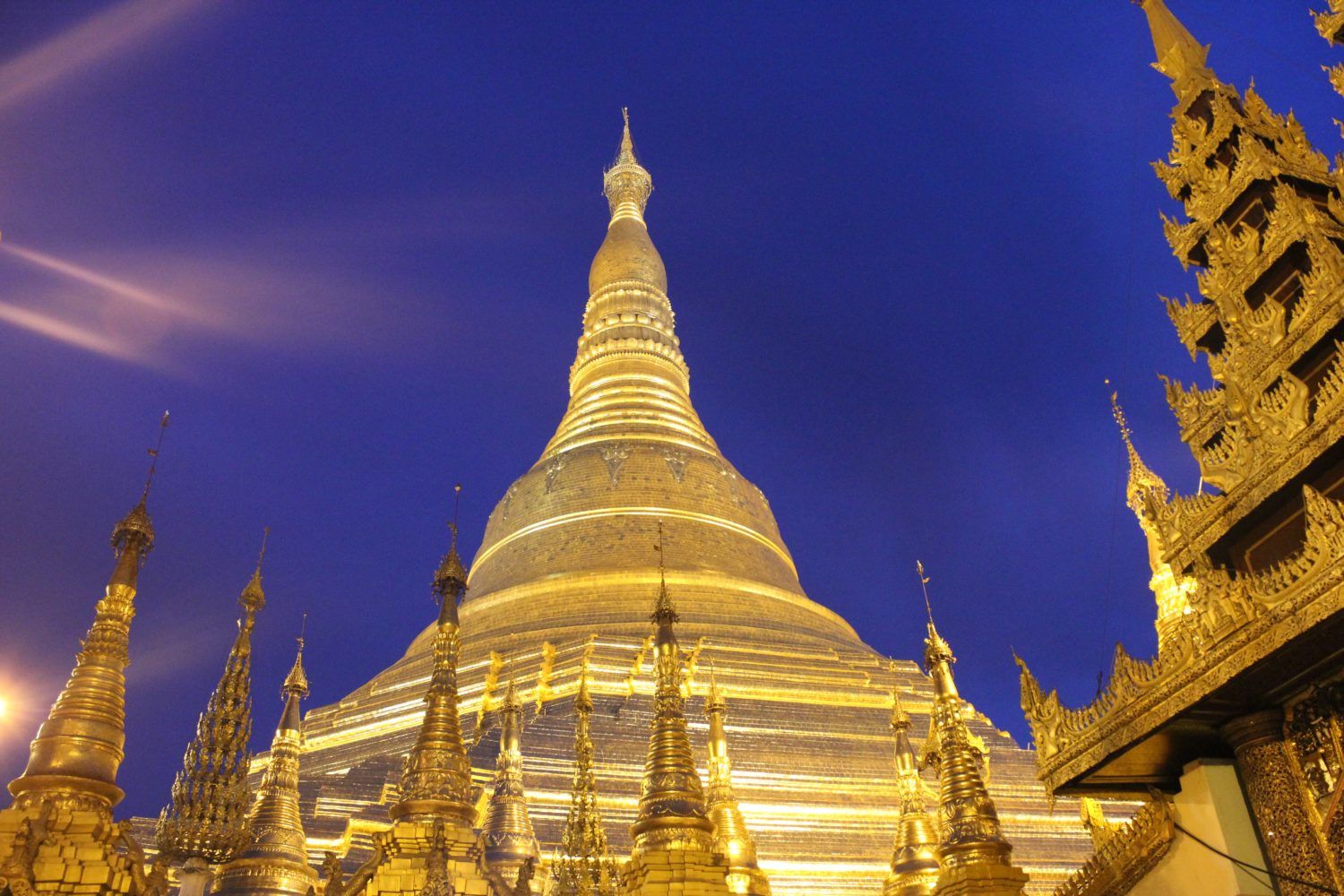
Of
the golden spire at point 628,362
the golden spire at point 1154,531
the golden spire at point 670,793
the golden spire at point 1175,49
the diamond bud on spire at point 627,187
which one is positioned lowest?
the golden spire at point 670,793

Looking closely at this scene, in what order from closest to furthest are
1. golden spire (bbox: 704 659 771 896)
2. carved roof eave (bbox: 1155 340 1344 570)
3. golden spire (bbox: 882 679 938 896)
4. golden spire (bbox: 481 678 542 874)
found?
1. carved roof eave (bbox: 1155 340 1344 570)
2. golden spire (bbox: 704 659 771 896)
3. golden spire (bbox: 882 679 938 896)
4. golden spire (bbox: 481 678 542 874)

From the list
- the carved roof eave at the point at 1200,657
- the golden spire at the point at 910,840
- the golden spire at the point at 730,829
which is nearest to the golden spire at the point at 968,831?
the carved roof eave at the point at 1200,657

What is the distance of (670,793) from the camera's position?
7004 mm

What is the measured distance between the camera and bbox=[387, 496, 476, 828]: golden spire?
7.17m

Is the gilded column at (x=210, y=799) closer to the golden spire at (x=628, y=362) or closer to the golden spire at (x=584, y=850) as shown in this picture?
the golden spire at (x=584, y=850)

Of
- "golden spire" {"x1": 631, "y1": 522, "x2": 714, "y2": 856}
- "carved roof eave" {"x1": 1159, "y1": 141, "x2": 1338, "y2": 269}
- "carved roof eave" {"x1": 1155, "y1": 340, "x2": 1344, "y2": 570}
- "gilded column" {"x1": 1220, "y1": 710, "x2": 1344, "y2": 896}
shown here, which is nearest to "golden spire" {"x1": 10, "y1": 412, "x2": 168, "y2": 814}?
"golden spire" {"x1": 631, "y1": 522, "x2": 714, "y2": 856}

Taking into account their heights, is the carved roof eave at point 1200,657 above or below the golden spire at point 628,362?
below

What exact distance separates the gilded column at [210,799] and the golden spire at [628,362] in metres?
20.6

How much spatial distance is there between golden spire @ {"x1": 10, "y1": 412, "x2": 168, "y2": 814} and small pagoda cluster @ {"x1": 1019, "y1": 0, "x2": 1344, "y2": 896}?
5.84 metres

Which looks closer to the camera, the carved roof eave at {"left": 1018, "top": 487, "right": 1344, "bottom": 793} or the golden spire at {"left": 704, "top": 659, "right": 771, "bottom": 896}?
the carved roof eave at {"left": 1018, "top": 487, "right": 1344, "bottom": 793}

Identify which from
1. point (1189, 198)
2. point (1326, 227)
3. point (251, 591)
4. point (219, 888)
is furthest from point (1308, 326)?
point (219, 888)

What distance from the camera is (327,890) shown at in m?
6.53

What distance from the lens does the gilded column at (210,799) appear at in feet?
25.4

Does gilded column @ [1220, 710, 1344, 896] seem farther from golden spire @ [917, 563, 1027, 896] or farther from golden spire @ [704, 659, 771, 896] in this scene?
golden spire @ [704, 659, 771, 896]
